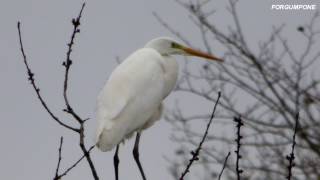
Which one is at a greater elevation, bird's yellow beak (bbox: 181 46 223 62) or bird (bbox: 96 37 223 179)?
bird's yellow beak (bbox: 181 46 223 62)

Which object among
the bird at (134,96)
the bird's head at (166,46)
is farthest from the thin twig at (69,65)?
the bird's head at (166,46)

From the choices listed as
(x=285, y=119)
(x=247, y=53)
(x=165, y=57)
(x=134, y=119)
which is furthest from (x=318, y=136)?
(x=134, y=119)

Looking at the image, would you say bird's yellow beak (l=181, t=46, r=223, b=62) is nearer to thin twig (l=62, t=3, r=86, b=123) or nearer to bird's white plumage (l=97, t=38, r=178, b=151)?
bird's white plumage (l=97, t=38, r=178, b=151)

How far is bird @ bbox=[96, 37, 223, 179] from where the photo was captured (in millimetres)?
5207

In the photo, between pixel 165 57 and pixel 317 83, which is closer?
pixel 165 57

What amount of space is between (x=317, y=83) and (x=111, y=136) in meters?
2.50

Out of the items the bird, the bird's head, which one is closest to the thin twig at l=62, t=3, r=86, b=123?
the bird

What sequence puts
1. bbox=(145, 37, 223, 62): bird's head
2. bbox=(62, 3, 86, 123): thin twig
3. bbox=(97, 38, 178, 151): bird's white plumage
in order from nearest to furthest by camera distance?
bbox=(62, 3, 86, 123): thin twig < bbox=(97, 38, 178, 151): bird's white plumage < bbox=(145, 37, 223, 62): bird's head

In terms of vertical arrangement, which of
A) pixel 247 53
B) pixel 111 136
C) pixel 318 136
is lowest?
pixel 111 136

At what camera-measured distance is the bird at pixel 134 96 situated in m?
5.21

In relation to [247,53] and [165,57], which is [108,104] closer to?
[165,57]

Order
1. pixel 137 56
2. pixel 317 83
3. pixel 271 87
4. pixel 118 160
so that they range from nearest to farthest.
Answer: pixel 118 160 < pixel 137 56 < pixel 317 83 < pixel 271 87

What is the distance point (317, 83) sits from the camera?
704cm

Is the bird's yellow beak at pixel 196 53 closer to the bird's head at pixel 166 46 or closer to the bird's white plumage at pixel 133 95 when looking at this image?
the bird's head at pixel 166 46
